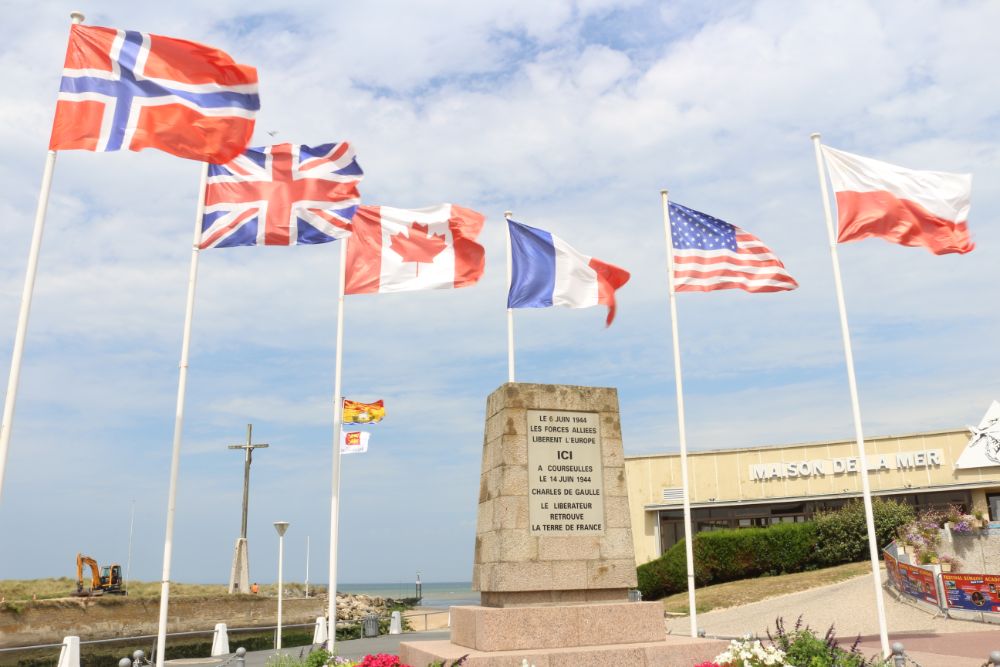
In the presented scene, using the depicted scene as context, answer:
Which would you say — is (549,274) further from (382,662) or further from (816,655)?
(816,655)

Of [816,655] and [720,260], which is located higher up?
[720,260]

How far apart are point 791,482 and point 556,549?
27488 millimetres

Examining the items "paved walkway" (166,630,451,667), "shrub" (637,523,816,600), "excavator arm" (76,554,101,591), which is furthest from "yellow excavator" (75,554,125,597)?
"shrub" (637,523,816,600)

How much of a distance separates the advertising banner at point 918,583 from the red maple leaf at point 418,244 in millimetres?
15697

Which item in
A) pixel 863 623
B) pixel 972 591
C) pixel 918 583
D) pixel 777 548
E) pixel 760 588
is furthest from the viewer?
pixel 777 548

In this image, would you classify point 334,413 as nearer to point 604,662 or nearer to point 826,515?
point 604,662

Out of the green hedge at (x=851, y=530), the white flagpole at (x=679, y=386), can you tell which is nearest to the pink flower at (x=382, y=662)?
the white flagpole at (x=679, y=386)

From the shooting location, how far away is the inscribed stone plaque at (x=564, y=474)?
11.7 m

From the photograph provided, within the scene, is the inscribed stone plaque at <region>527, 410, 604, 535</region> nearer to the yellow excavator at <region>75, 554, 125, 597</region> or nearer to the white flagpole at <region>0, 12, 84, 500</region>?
the white flagpole at <region>0, 12, 84, 500</region>

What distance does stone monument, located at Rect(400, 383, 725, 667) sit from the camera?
1063 cm

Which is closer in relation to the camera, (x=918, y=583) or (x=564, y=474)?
(x=564, y=474)

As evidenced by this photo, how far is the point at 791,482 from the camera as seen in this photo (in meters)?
35.8

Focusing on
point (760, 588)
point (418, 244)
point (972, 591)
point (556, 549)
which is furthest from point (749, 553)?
point (418, 244)

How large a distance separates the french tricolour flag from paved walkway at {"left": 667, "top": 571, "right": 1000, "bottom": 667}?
8.49 metres
